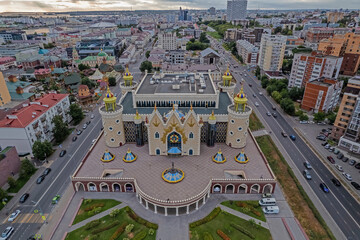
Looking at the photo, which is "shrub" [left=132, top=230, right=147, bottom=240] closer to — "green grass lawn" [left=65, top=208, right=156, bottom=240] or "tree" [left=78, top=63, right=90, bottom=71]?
"green grass lawn" [left=65, top=208, right=156, bottom=240]

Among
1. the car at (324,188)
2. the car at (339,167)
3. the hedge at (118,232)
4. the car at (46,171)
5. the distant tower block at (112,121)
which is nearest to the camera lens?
the hedge at (118,232)

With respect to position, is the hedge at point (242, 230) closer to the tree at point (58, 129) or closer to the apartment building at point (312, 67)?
the tree at point (58, 129)

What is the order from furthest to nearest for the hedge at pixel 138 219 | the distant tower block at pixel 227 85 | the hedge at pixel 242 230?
the distant tower block at pixel 227 85 → the hedge at pixel 138 219 → the hedge at pixel 242 230

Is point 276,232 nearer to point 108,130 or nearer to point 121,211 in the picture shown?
point 121,211

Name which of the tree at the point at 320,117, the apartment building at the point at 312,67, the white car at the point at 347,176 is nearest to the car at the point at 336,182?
the white car at the point at 347,176

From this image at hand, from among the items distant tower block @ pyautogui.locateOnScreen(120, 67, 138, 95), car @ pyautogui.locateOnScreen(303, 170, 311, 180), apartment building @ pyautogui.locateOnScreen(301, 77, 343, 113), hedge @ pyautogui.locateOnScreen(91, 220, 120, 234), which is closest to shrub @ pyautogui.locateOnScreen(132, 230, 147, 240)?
hedge @ pyautogui.locateOnScreen(91, 220, 120, 234)

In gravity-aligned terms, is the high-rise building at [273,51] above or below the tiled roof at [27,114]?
above

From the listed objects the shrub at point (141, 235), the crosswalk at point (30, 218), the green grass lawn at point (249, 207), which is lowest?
the crosswalk at point (30, 218)
